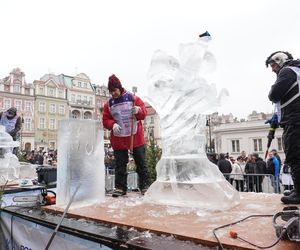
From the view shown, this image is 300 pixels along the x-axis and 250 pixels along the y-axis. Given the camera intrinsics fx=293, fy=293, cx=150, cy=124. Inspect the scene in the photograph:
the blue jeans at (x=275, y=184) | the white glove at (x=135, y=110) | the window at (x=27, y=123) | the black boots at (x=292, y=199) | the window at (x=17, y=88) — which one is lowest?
the blue jeans at (x=275, y=184)

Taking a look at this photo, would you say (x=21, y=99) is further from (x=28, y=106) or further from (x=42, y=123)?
(x=42, y=123)

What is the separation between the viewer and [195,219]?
7.22 ft

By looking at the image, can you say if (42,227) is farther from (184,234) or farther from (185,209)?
(184,234)

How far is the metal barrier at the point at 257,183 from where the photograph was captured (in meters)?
7.20

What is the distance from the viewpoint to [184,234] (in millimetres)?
1768

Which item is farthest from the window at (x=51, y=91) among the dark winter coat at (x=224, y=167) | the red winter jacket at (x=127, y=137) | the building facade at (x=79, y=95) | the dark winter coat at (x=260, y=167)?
the red winter jacket at (x=127, y=137)

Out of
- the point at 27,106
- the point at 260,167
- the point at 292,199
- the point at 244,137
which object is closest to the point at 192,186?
the point at 292,199

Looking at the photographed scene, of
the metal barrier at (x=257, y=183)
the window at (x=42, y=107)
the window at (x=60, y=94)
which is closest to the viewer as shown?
the metal barrier at (x=257, y=183)

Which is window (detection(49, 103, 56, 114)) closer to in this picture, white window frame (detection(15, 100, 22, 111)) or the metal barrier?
white window frame (detection(15, 100, 22, 111))

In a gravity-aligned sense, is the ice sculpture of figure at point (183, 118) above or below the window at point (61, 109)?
below

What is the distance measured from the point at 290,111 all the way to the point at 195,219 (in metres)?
1.45

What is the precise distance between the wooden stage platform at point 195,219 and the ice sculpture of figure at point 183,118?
0.22 metres

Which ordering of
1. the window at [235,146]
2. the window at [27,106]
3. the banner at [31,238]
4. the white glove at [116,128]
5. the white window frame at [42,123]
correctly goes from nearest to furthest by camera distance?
the banner at [31,238]
the white glove at [116,128]
the window at [235,146]
the window at [27,106]
the white window frame at [42,123]

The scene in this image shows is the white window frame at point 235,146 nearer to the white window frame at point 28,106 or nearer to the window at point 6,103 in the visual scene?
the white window frame at point 28,106
